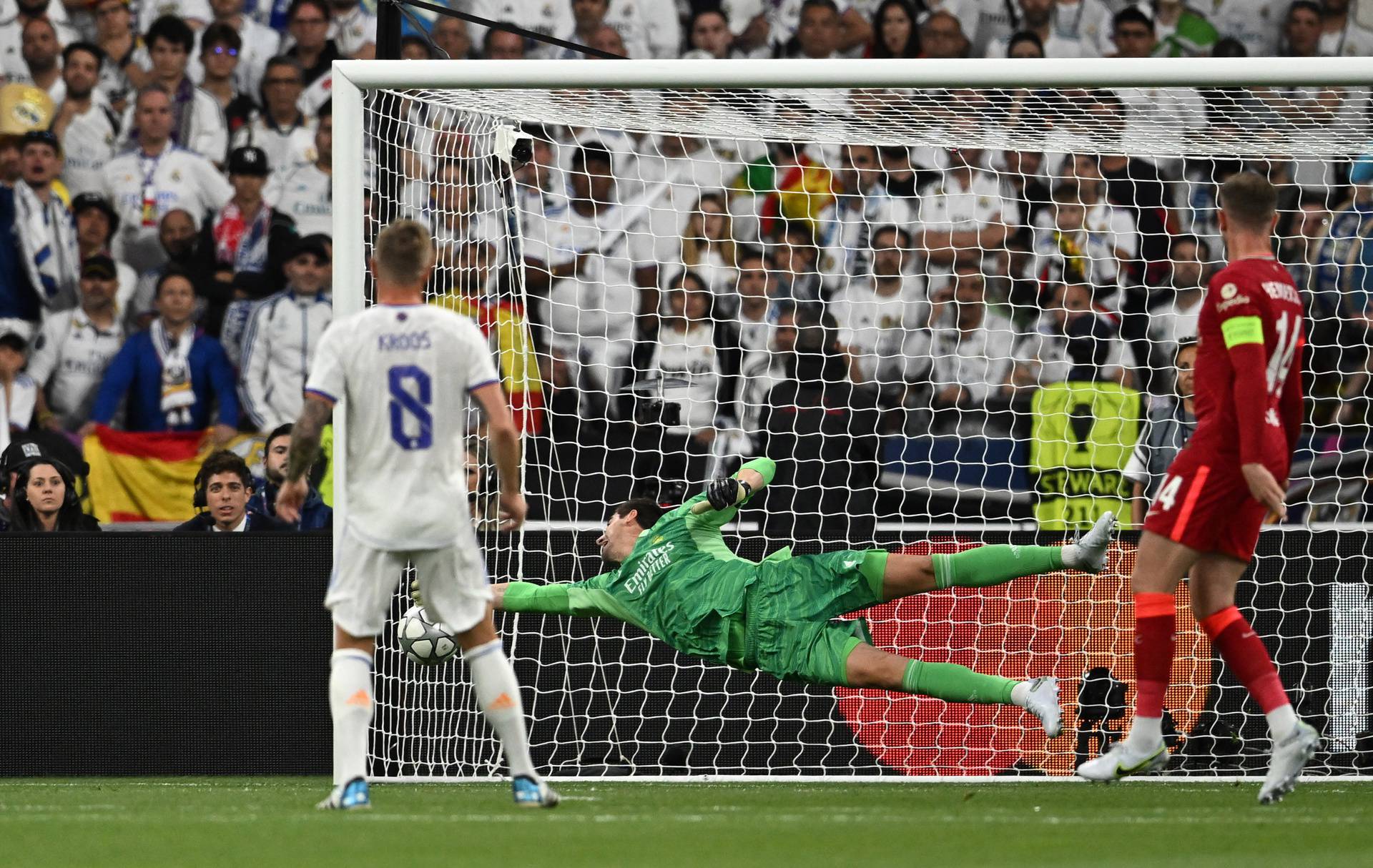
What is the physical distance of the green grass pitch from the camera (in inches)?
158

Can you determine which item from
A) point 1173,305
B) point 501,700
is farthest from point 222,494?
point 1173,305

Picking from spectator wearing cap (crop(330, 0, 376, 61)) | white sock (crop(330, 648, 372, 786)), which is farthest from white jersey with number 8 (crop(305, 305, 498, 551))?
spectator wearing cap (crop(330, 0, 376, 61))

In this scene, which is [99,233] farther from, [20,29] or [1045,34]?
[1045,34]

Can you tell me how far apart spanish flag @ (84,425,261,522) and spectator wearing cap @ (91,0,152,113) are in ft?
7.69

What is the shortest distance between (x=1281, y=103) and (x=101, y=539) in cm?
550

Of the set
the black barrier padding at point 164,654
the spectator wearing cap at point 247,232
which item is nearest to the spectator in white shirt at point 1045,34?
the spectator wearing cap at point 247,232

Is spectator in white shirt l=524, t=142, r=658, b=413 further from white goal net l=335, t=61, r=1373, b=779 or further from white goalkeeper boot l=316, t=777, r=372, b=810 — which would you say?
white goalkeeper boot l=316, t=777, r=372, b=810

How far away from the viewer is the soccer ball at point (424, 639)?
22.3ft

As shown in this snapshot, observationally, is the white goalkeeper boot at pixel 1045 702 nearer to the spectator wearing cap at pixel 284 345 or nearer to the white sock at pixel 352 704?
the white sock at pixel 352 704

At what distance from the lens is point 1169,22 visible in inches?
448

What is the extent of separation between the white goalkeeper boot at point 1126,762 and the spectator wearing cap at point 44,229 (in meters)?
7.25

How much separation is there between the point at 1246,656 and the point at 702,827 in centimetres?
202

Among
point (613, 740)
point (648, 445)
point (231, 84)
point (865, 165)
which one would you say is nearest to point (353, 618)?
point (613, 740)

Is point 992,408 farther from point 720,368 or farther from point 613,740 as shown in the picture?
point 613,740
